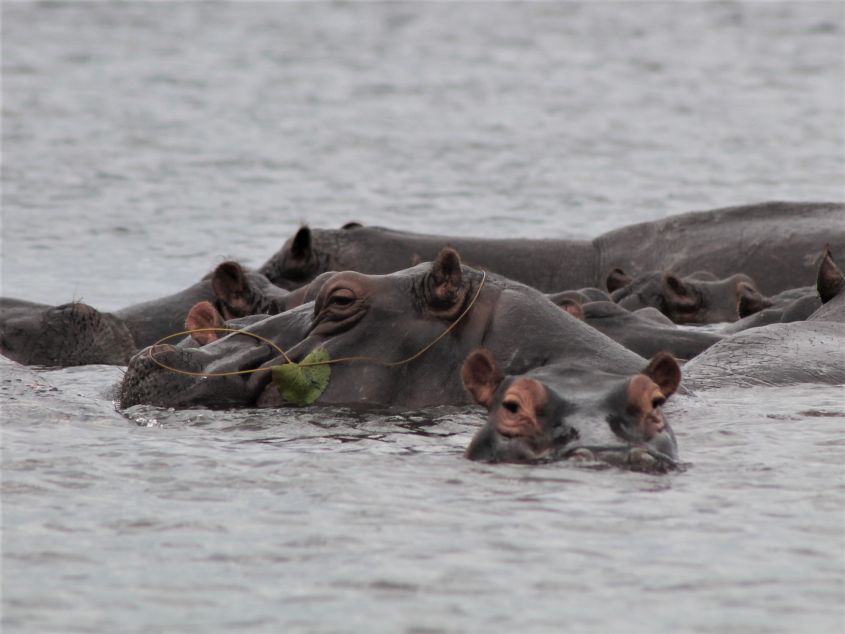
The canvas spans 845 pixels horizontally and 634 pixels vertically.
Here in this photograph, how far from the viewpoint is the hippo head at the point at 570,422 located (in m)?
6.51

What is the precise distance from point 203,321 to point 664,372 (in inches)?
103

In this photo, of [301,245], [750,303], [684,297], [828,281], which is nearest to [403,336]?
[828,281]

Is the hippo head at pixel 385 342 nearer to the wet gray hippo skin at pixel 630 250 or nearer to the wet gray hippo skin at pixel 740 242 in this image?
the wet gray hippo skin at pixel 630 250

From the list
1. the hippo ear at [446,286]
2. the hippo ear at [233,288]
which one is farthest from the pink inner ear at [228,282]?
the hippo ear at [446,286]

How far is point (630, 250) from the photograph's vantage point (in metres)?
13.9

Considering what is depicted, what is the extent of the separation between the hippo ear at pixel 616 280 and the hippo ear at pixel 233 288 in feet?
12.3

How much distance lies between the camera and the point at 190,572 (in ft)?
18.2

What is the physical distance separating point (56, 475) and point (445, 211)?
37.2 feet

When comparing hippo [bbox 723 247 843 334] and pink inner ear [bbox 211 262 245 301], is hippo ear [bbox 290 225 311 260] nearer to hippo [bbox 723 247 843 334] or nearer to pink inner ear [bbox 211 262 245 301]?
pink inner ear [bbox 211 262 245 301]

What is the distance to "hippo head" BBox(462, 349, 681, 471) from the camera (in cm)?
651

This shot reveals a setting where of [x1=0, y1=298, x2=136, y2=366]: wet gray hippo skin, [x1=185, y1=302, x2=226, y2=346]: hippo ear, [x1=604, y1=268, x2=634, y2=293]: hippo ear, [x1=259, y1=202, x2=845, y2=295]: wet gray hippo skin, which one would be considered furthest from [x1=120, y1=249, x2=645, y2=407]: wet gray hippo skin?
[x1=604, y1=268, x2=634, y2=293]: hippo ear

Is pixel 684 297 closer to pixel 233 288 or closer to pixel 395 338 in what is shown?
pixel 233 288

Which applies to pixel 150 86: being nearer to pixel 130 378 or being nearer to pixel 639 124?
pixel 639 124

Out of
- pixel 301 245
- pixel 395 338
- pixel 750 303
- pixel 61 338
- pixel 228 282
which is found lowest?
pixel 61 338
